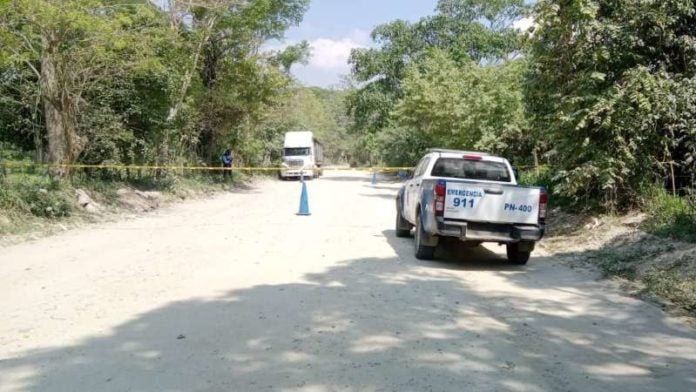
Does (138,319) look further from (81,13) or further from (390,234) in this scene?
(81,13)

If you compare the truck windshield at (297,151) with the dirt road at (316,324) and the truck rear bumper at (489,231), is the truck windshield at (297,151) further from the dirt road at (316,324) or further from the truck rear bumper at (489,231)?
the truck rear bumper at (489,231)

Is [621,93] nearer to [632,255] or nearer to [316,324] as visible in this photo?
[632,255]


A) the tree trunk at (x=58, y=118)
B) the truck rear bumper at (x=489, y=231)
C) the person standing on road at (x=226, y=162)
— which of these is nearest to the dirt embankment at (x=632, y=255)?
the truck rear bumper at (x=489, y=231)

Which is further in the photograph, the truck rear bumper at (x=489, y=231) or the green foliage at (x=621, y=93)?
the green foliage at (x=621, y=93)

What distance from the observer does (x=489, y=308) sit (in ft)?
22.1

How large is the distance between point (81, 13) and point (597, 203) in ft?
39.1

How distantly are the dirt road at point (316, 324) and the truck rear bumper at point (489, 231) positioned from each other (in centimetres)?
53

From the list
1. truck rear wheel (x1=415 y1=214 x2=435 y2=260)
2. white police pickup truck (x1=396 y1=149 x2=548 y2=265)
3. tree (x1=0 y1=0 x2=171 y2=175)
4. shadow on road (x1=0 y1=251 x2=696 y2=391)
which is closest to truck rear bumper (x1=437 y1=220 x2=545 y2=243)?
white police pickup truck (x1=396 y1=149 x2=548 y2=265)

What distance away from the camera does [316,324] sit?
582cm

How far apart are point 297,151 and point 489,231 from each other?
3488 cm

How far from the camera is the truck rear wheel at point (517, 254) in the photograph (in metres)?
9.56

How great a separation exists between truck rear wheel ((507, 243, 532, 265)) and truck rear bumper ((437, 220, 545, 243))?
0.43m

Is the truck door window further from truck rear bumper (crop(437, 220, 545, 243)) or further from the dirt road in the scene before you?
truck rear bumper (crop(437, 220, 545, 243))

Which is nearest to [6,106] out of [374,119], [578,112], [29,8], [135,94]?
[135,94]
